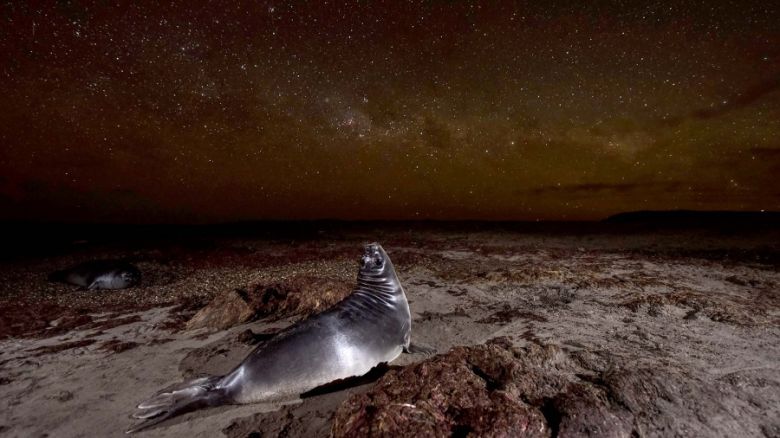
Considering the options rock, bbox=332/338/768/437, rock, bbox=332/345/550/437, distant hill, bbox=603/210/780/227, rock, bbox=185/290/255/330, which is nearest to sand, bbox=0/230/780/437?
rock, bbox=332/338/768/437

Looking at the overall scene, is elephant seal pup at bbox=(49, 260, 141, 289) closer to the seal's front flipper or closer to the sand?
the sand

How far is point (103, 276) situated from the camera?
10.3 meters

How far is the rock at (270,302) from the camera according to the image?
19.4ft

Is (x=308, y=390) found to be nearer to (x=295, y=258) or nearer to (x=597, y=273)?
(x=597, y=273)

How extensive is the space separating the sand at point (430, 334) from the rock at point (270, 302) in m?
0.25

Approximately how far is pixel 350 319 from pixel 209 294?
634 cm

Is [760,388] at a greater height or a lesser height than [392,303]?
lesser

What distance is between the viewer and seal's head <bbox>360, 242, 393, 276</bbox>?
4750mm

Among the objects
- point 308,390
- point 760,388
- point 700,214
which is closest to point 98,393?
point 308,390

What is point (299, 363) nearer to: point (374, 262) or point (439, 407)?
point (439, 407)

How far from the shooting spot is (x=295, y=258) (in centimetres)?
1512

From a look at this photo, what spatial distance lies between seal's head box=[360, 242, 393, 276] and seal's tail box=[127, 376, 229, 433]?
2101 mm

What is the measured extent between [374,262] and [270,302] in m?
2.64

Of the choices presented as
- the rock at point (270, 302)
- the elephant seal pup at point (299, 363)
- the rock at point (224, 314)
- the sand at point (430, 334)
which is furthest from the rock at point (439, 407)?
the rock at point (224, 314)
